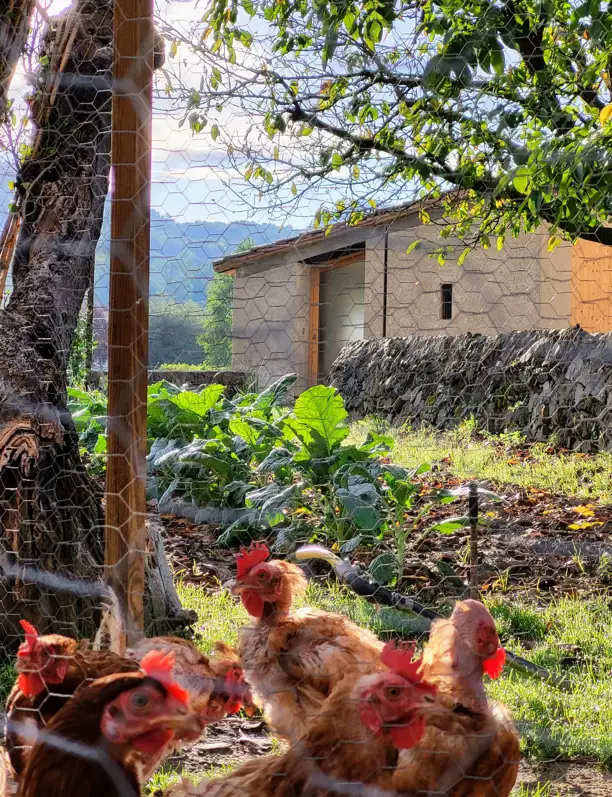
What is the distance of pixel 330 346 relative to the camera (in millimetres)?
2662

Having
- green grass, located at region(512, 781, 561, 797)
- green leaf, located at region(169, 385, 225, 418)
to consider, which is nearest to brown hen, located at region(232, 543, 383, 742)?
green grass, located at region(512, 781, 561, 797)

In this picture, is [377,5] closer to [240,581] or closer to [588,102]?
[588,102]

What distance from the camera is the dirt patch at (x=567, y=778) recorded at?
190 cm

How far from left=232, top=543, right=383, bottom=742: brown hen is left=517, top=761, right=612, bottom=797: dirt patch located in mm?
556

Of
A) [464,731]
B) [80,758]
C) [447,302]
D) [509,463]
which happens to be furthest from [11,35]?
[509,463]

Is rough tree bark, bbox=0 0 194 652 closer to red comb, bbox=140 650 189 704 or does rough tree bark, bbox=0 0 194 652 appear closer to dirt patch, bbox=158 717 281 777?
dirt patch, bbox=158 717 281 777

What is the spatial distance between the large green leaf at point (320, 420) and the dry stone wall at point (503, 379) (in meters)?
0.20

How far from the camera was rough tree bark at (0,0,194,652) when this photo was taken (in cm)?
243

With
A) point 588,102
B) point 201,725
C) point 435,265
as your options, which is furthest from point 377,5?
point 201,725

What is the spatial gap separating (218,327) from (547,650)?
69.1 inches

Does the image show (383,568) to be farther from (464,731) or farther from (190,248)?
(190,248)

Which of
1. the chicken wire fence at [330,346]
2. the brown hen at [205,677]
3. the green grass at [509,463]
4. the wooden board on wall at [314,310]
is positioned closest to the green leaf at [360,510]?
the chicken wire fence at [330,346]

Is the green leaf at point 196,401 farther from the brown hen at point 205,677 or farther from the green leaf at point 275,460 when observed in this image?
the brown hen at point 205,677

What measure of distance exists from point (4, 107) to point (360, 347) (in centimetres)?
172
